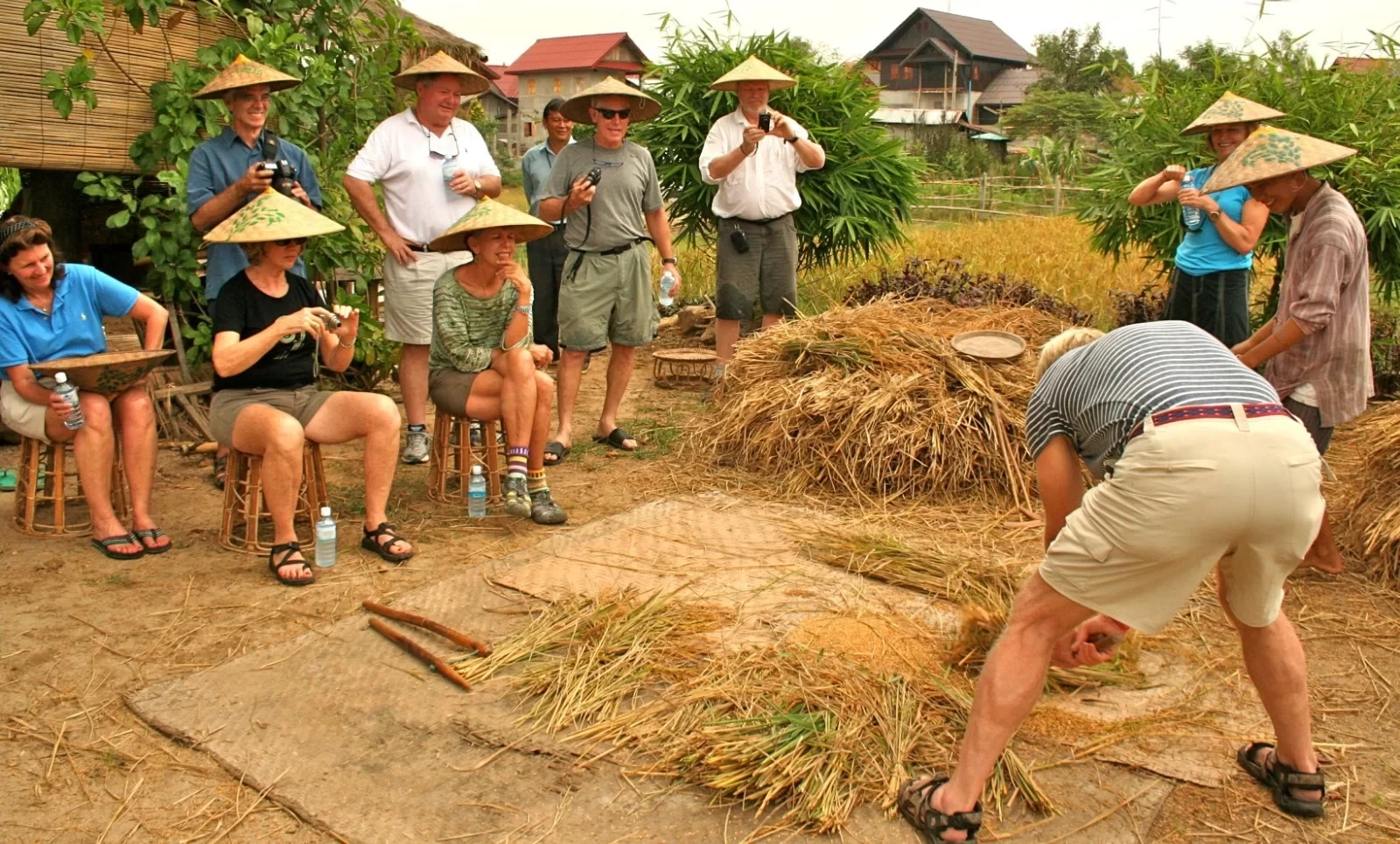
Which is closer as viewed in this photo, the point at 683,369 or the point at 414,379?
the point at 414,379

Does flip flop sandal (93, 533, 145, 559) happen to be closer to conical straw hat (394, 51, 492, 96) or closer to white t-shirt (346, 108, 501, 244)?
white t-shirt (346, 108, 501, 244)

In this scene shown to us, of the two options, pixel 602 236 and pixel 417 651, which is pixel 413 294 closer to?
pixel 602 236

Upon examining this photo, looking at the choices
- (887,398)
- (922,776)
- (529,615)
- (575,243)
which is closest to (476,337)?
(575,243)

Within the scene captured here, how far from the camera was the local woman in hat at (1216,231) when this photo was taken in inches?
205

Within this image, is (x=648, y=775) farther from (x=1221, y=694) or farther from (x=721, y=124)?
(x=721, y=124)

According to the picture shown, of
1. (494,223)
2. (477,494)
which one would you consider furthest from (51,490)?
(494,223)

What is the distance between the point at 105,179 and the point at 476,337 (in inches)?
93.0

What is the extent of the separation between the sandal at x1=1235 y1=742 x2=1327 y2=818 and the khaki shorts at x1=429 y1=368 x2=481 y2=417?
3304mm

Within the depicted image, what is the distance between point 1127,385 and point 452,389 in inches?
122

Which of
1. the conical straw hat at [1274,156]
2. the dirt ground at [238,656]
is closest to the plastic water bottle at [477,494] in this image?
the dirt ground at [238,656]

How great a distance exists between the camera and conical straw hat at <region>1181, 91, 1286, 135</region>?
5.21 meters

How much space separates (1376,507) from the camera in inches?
177

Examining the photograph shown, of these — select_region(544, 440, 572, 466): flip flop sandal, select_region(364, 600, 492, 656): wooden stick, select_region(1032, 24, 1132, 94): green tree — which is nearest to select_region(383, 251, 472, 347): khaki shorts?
select_region(544, 440, 572, 466): flip flop sandal

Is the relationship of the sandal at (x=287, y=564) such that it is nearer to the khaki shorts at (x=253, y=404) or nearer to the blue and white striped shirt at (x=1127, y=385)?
the khaki shorts at (x=253, y=404)
